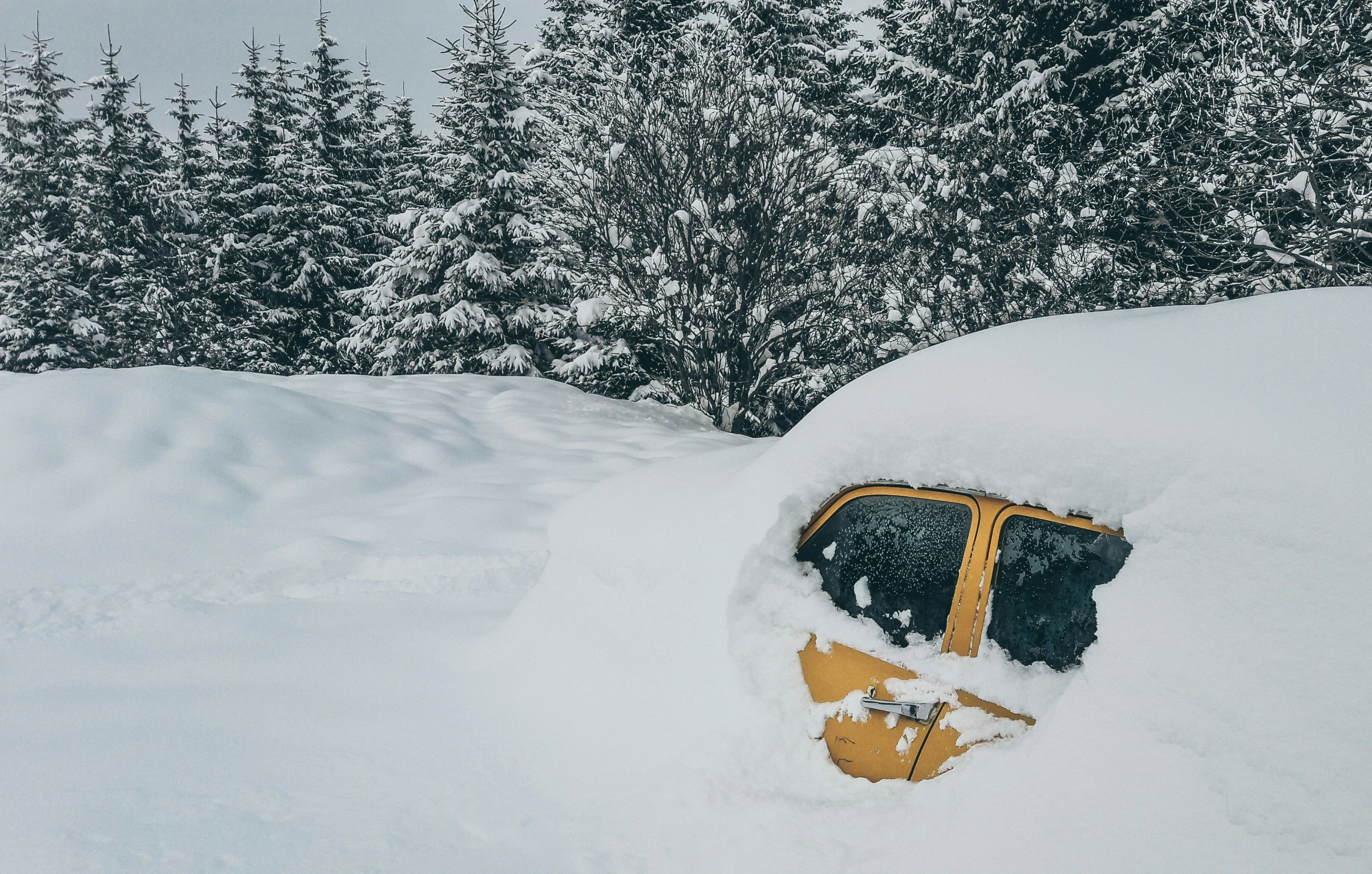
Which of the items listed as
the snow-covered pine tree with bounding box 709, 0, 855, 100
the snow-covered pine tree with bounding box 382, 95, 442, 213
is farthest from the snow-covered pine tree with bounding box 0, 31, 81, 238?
the snow-covered pine tree with bounding box 709, 0, 855, 100

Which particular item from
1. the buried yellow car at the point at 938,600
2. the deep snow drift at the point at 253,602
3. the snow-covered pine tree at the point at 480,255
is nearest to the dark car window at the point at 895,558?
Answer: the buried yellow car at the point at 938,600

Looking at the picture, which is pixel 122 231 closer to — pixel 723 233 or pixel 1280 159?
pixel 723 233

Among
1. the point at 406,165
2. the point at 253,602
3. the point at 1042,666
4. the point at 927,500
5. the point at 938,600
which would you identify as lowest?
the point at 253,602

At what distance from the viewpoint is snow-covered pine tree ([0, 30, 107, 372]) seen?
24109 mm

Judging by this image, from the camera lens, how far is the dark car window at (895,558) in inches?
91.9

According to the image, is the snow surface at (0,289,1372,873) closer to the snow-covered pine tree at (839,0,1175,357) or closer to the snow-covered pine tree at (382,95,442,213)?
the snow-covered pine tree at (839,0,1175,357)

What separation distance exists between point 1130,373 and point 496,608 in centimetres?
402

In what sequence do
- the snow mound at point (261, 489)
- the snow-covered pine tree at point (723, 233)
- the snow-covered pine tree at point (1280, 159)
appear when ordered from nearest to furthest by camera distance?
the snow mound at point (261, 489)
the snow-covered pine tree at point (1280, 159)
the snow-covered pine tree at point (723, 233)

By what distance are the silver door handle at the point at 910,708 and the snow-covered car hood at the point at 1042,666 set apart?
0.10 metres

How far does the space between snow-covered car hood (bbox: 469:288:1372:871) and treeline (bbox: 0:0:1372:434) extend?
7462 millimetres

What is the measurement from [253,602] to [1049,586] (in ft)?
16.5

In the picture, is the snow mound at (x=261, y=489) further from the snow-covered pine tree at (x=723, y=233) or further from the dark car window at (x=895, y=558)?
the dark car window at (x=895, y=558)

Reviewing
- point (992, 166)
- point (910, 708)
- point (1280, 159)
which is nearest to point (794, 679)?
point (910, 708)

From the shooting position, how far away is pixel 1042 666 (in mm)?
2143
